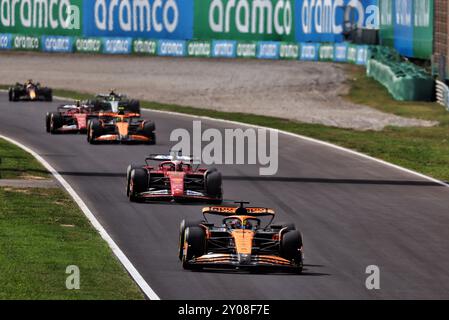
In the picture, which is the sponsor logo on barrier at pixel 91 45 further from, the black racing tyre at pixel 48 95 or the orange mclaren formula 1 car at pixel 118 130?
the orange mclaren formula 1 car at pixel 118 130

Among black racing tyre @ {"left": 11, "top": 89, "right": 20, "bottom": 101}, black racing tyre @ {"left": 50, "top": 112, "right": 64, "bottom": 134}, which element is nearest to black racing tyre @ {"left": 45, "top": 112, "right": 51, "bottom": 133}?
black racing tyre @ {"left": 50, "top": 112, "right": 64, "bottom": 134}

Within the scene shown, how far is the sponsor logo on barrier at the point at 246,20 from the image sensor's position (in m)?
84.8

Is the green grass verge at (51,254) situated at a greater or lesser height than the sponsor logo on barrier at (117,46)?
lesser

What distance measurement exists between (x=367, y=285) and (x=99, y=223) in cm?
810

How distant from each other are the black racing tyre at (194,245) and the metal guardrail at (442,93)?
1501 inches

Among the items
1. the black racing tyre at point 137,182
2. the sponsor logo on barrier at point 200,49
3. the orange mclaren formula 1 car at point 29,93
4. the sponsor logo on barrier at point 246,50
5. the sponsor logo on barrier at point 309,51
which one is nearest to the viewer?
the black racing tyre at point 137,182

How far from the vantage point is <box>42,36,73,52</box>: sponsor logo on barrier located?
8888cm

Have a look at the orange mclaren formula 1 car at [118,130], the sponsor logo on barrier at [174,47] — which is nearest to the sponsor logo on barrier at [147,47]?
the sponsor logo on barrier at [174,47]

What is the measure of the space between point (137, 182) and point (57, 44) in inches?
2372

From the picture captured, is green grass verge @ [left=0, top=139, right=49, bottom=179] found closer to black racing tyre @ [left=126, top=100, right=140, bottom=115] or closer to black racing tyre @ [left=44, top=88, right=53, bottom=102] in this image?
black racing tyre @ [left=126, top=100, right=140, bottom=115]

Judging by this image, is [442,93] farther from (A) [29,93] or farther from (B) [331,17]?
(B) [331,17]

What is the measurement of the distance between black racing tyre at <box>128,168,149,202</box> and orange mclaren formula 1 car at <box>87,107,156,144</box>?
12.7m

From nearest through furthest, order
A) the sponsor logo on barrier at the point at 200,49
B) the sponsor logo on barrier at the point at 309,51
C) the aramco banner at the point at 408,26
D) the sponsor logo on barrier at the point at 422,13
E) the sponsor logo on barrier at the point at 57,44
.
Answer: the sponsor logo on barrier at the point at 422,13, the aramco banner at the point at 408,26, the sponsor logo on barrier at the point at 309,51, the sponsor logo on barrier at the point at 200,49, the sponsor logo on barrier at the point at 57,44
